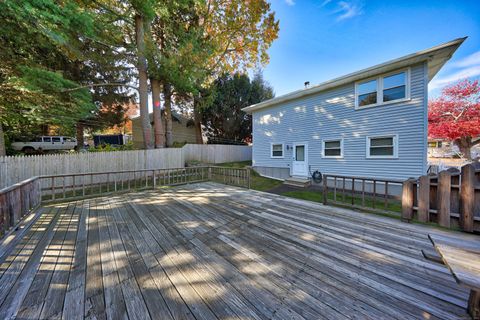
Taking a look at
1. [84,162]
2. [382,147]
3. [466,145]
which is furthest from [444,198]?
[466,145]

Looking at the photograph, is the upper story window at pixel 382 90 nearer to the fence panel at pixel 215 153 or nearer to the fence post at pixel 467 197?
the fence post at pixel 467 197

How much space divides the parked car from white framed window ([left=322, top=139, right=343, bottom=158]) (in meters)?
20.6

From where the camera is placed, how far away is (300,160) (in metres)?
9.68

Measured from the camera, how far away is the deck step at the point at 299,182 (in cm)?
876

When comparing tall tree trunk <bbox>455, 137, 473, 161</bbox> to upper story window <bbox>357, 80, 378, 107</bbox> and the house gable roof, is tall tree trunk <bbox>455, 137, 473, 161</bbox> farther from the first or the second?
upper story window <bbox>357, 80, 378, 107</bbox>

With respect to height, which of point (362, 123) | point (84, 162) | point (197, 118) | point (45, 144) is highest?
point (197, 118)

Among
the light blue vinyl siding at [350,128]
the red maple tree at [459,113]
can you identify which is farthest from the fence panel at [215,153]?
the red maple tree at [459,113]

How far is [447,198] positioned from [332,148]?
20.4 feet

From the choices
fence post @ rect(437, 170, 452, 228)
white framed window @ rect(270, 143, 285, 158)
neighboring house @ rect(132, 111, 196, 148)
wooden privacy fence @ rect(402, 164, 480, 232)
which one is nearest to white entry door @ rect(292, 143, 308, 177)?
white framed window @ rect(270, 143, 285, 158)

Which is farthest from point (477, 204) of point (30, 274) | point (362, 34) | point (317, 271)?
point (362, 34)

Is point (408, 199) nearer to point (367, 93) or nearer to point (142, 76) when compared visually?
point (367, 93)

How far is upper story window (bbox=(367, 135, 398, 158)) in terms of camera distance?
687 centimetres

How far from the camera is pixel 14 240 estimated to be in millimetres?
2633

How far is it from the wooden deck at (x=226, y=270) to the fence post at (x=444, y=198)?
0.32 metres
